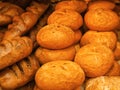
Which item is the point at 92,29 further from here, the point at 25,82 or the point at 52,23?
the point at 25,82

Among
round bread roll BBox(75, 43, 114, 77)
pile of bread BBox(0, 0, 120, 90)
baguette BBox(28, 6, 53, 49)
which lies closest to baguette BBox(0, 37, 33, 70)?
pile of bread BBox(0, 0, 120, 90)

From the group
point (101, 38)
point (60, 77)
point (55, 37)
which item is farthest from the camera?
point (101, 38)

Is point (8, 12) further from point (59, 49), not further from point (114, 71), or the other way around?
point (114, 71)

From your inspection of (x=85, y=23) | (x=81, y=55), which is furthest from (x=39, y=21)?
(x=81, y=55)

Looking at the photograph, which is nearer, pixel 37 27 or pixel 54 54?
pixel 54 54

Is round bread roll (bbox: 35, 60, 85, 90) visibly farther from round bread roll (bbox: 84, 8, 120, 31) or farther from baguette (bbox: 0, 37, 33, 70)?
round bread roll (bbox: 84, 8, 120, 31)

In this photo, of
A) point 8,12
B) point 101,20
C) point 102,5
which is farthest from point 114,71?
point 8,12

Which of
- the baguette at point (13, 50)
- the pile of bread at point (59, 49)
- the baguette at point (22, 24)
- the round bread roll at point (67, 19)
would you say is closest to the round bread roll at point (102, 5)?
→ the pile of bread at point (59, 49)
